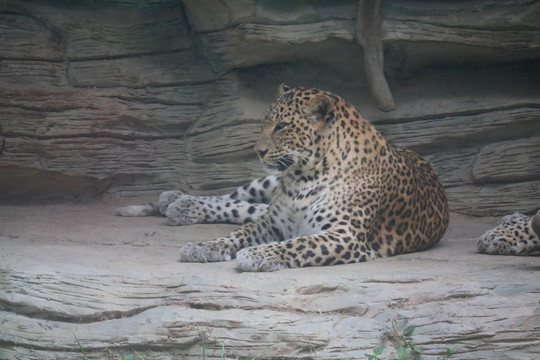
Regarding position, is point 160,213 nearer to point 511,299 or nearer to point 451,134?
point 451,134

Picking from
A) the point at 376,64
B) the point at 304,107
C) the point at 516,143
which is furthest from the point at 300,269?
the point at 516,143

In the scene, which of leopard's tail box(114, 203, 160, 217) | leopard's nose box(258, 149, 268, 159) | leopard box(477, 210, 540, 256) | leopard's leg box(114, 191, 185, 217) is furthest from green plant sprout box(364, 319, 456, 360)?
leopard's tail box(114, 203, 160, 217)

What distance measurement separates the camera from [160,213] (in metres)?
10.6

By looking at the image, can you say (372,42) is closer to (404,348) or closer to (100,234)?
(100,234)

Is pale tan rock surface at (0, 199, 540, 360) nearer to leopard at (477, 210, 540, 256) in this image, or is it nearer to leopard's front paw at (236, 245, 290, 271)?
leopard's front paw at (236, 245, 290, 271)

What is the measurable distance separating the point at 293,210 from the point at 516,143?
3.44 meters

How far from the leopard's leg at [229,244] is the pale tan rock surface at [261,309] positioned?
43cm

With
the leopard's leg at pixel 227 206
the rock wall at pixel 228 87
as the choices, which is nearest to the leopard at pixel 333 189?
the leopard's leg at pixel 227 206

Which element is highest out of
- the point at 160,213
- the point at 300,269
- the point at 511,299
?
the point at 511,299

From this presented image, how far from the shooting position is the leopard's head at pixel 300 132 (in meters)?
8.32

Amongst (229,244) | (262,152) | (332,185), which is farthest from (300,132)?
(229,244)

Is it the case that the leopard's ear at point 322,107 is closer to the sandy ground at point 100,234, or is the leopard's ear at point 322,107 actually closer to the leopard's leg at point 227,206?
the sandy ground at point 100,234

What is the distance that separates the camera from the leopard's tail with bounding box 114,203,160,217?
34.4ft

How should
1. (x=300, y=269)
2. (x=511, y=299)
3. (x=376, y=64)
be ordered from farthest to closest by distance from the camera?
(x=376, y=64) → (x=300, y=269) → (x=511, y=299)
